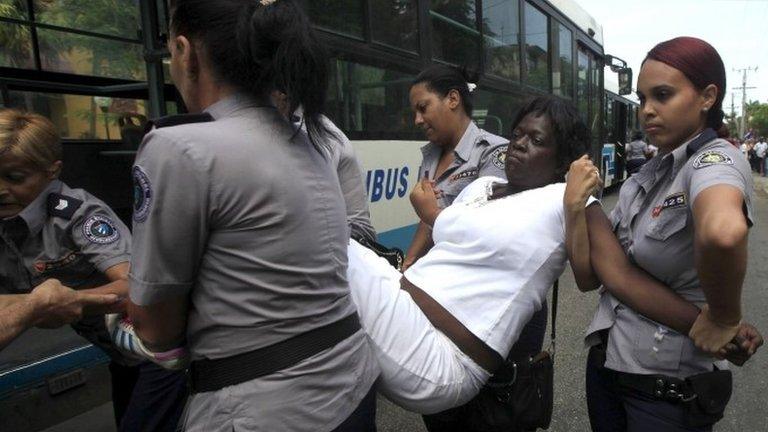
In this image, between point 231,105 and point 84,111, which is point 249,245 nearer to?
point 231,105

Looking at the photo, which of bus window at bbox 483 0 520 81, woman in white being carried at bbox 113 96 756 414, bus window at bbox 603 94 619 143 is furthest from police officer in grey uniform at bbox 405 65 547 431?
bus window at bbox 603 94 619 143

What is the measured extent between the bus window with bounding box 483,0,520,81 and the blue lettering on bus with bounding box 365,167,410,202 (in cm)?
164

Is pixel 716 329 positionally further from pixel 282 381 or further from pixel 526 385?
pixel 282 381

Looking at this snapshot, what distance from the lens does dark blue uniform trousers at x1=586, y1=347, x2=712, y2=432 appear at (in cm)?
148

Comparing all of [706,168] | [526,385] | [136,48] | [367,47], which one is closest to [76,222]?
[526,385]

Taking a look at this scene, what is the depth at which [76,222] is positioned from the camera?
176 cm

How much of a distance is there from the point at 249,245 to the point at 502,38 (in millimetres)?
4900

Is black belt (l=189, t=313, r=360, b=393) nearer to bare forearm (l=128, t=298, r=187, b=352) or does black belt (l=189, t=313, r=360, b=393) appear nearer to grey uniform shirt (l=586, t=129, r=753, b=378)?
bare forearm (l=128, t=298, r=187, b=352)

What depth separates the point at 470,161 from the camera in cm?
253

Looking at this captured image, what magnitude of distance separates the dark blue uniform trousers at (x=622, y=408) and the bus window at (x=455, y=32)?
3215 mm

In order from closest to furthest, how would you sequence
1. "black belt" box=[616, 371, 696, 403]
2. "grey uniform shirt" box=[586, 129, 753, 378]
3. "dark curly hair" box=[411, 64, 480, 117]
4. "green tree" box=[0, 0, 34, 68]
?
"grey uniform shirt" box=[586, 129, 753, 378], "black belt" box=[616, 371, 696, 403], "dark curly hair" box=[411, 64, 480, 117], "green tree" box=[0, 0, 34, 68]

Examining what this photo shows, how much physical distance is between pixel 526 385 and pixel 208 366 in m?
1.00

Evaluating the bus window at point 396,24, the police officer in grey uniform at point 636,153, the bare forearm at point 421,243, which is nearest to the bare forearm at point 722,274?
the bare forearm at point 421,243

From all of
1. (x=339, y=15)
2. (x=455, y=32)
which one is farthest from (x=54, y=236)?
(x=455, y=32)
